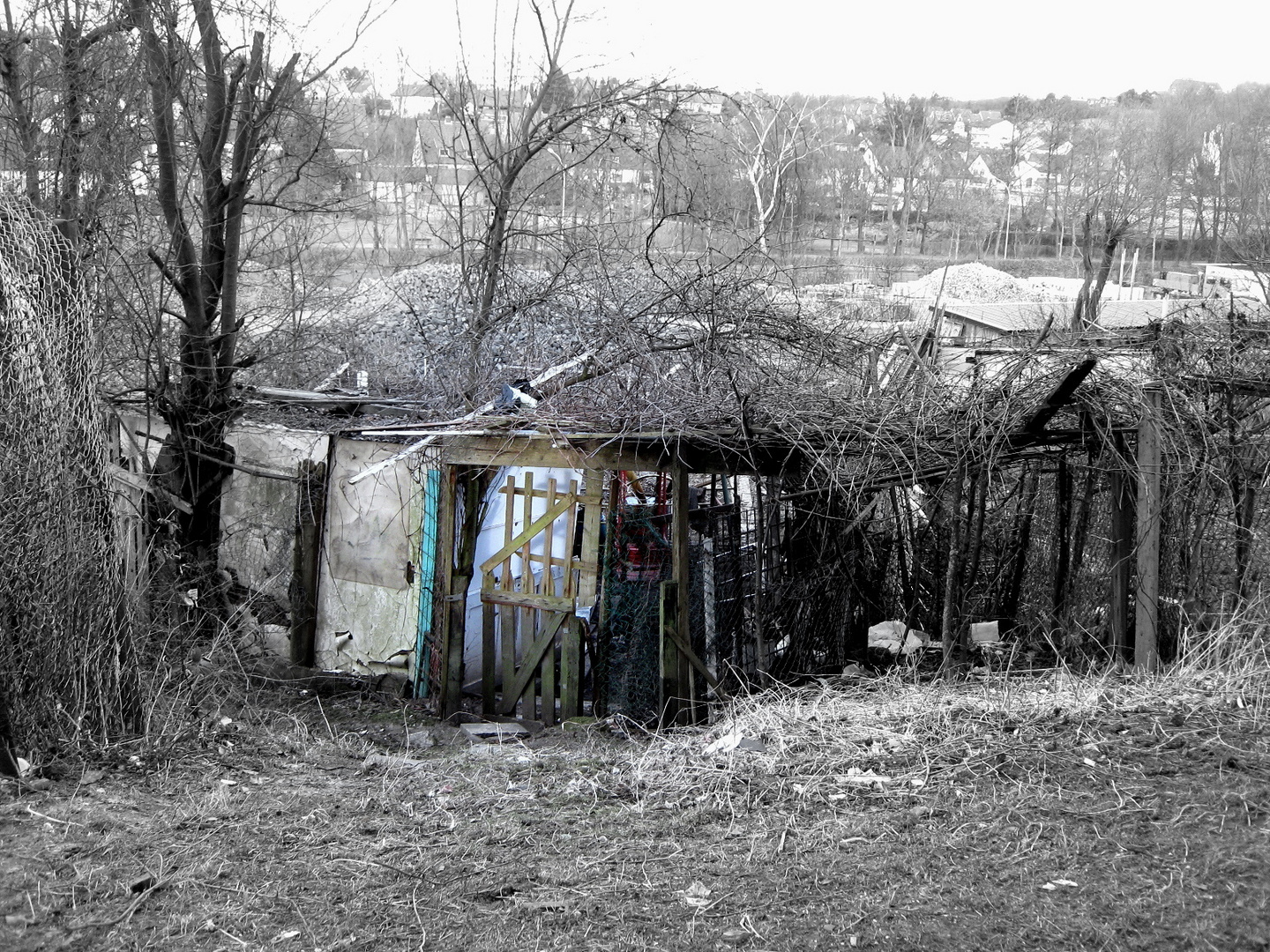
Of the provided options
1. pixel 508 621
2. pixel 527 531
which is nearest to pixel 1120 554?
pixel 527 531

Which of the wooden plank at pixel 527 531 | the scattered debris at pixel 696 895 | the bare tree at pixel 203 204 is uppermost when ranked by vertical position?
the bare tree at pixel 203 204

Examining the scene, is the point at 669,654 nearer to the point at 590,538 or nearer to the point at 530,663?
the point at 590,538

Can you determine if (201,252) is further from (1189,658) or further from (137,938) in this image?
(1189,658)

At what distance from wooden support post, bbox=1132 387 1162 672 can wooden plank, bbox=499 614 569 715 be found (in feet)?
13.9

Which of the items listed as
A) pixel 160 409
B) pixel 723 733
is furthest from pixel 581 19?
pixel 723 733

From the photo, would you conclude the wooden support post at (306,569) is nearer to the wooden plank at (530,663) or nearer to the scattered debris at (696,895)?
the wooden plank at (530,663)

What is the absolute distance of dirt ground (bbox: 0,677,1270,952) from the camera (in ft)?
11.3

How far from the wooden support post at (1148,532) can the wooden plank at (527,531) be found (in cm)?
415

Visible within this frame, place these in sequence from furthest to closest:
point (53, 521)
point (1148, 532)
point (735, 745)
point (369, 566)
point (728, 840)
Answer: point (369, 566), point (1148, 532), point (735, 745), point (53, 521), point (728, 840)

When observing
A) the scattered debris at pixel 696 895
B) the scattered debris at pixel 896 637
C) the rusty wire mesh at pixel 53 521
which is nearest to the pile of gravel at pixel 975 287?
the scattered debris at pixel 896 637

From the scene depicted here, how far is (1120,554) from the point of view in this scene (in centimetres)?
724

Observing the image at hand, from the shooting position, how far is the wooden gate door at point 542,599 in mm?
8516

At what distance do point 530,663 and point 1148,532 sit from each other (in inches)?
187

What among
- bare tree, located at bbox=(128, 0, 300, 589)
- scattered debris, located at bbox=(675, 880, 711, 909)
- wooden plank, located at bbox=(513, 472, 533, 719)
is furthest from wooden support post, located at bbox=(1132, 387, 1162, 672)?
bare tree, located at bbox=(128, 0, 300, 589)
